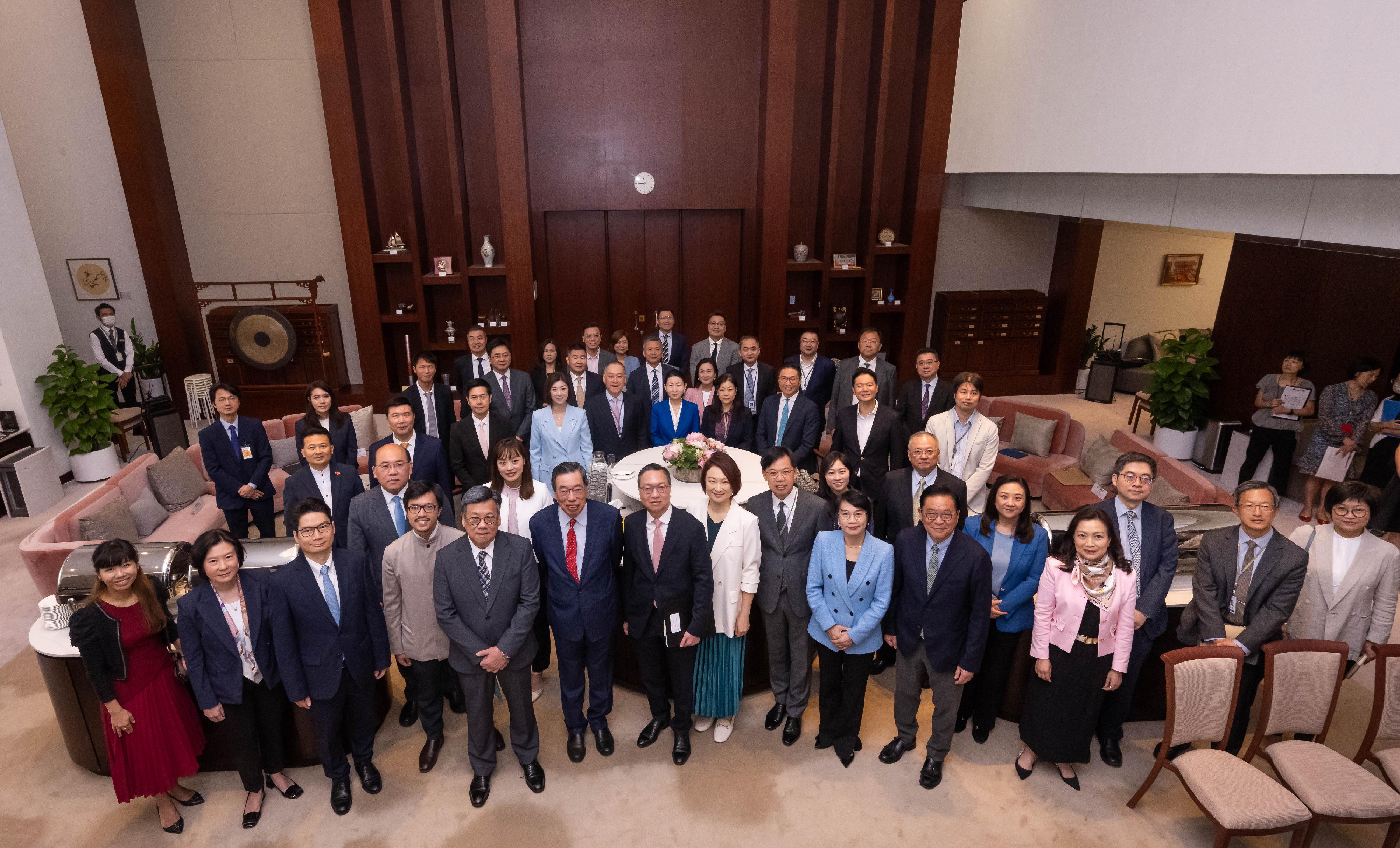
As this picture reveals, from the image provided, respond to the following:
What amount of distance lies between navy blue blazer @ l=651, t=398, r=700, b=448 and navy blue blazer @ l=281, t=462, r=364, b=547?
2.27 meters

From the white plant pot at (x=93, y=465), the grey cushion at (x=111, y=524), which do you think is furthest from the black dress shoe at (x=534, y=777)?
the white plant pot at (x=93, y=465)

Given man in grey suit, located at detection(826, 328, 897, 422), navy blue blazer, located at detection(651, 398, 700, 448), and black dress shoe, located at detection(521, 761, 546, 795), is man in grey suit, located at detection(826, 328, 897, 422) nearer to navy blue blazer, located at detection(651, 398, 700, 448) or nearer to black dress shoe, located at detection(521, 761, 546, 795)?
navy blue blazer, located at detection(651, 398, 700, 448)

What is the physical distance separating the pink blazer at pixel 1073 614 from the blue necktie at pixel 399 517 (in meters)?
3.39

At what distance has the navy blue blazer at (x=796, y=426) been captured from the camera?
6.01m

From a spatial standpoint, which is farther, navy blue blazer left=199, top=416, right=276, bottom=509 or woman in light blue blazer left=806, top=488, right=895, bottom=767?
navy blue blazer left=199, top=416, right=276, bottom=509

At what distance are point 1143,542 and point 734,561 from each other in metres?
2.11

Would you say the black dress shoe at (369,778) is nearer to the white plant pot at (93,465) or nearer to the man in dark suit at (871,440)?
the man in dark suit at (871,440)

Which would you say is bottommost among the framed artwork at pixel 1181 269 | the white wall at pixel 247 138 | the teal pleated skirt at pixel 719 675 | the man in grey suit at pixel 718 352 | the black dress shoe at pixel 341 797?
the black dress shoe at pixel 341 797

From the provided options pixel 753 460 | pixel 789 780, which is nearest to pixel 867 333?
pixel 753 460

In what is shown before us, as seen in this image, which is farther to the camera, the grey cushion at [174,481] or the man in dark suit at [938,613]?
the grey cushion at [174,481]

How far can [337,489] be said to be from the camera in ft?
15.5

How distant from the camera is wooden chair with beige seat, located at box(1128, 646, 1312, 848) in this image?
331cm

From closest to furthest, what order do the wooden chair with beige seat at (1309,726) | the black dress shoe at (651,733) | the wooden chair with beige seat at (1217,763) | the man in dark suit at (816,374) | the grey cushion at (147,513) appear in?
the wooden chair with beige seat at (1217,763)
the wooden chair with beige seat at (1309,726)
the black dress shoe at (651,733)
the grey cushion at (147,513)
the man in dark suit at (816,374)

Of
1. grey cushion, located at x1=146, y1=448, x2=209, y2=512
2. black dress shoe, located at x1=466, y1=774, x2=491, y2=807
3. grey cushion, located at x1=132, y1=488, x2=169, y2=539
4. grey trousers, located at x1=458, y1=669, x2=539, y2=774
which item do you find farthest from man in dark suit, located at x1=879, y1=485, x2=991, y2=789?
grey cushion, located at x1=146, y1=448, x2=209, y2=512
